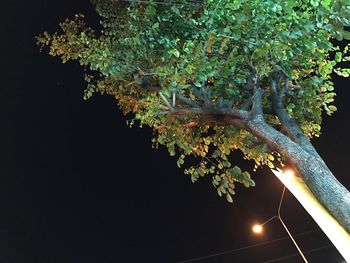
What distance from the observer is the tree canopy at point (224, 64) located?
349 centimetres

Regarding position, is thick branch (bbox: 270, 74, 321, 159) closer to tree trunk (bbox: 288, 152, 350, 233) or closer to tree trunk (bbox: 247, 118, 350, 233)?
tree trunk (bbox: 247, 118, 350, 233)

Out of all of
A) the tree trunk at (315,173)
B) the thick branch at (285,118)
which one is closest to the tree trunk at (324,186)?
the tree trunk at (315,173)

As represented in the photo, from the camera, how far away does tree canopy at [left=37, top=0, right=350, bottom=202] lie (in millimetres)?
3492

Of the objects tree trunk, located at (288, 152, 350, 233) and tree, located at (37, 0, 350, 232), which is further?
tree, located at (37, 0, 350, 232)

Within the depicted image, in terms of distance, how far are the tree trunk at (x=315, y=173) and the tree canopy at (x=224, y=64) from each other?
16 centimetres

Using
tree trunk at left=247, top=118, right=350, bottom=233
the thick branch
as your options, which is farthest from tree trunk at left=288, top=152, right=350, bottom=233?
the thick branch

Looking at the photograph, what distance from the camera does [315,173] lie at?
9.81 ft

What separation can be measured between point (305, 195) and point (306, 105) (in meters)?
1.78

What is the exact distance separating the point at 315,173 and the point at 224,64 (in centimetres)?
165

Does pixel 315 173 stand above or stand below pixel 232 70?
below

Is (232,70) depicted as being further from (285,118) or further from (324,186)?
(324,186)

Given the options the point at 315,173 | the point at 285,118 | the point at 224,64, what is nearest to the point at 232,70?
the point at 224,64

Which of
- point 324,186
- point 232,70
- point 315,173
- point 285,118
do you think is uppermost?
point 232,70

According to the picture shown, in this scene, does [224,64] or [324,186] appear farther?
[224,64]
